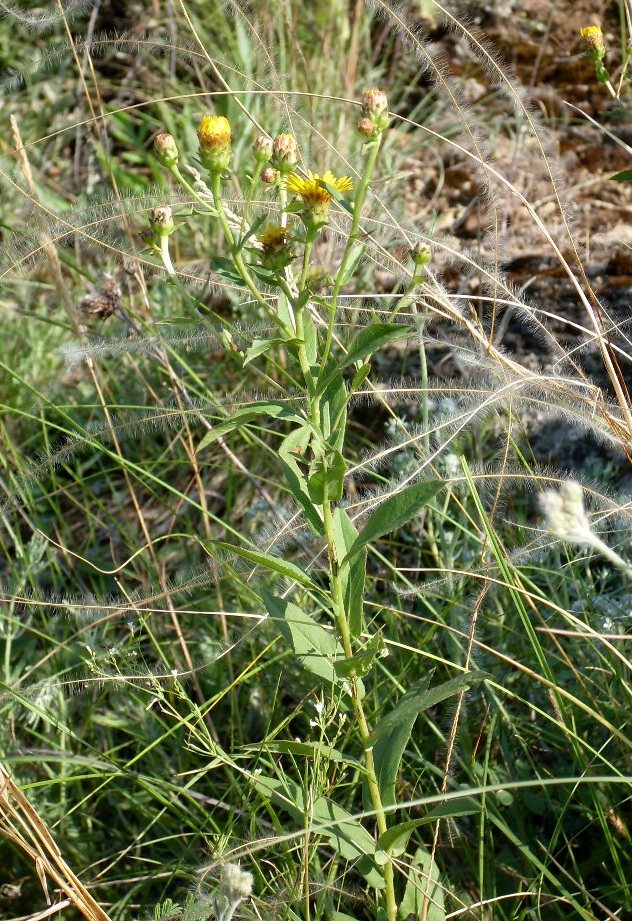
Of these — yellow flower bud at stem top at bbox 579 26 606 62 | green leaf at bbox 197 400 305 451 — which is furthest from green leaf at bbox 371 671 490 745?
yellow flower bud at stem top at bbox 579 26 606 62

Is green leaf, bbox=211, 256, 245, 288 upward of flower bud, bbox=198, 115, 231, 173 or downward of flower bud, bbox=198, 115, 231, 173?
downward

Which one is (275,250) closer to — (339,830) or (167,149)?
(167,149)

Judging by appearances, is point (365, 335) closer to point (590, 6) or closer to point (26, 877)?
point (26, 877)

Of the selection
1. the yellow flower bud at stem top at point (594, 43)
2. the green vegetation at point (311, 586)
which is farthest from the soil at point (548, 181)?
the yellow flower bud at stem top at point (594, 43)

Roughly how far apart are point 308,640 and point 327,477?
0.25 m

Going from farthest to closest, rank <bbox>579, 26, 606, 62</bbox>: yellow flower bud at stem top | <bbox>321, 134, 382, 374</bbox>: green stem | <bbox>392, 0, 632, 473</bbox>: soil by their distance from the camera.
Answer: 1. <bbox>392, 0, 632, 473</bbox>: soil
2. <bbox>579, 26, 606, 62</bbox>: yellow flower bud at stem top
3. <bbox>321, 134, 382, 374</bbox>: green stem

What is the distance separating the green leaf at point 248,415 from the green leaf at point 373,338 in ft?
0.33

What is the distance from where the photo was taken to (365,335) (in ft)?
3.45

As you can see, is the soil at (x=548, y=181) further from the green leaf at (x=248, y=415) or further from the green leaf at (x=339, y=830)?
the green leaf at (x=339, y=830)

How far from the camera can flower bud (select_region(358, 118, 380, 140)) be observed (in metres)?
1.05

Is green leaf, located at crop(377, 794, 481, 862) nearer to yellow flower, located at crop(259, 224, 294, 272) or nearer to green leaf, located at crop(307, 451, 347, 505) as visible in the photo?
green leaf, located at crop(307, 451, 347, 505)

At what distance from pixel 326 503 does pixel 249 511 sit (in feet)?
3.36

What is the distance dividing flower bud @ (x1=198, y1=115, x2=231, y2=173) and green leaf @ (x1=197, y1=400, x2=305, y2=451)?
0.96 feet

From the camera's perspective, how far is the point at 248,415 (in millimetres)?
1055
